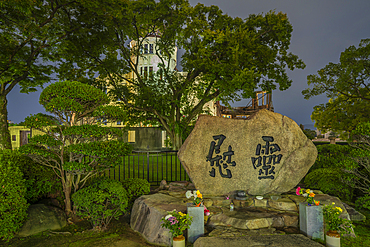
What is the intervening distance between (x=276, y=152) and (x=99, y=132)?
16.0 feet

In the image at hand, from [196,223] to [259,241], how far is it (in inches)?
50.8

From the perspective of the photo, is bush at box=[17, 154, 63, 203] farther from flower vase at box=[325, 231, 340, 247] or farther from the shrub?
the shrub

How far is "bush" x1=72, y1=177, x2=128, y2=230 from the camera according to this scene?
496cm

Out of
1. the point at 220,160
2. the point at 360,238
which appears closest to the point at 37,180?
the point at 220,160

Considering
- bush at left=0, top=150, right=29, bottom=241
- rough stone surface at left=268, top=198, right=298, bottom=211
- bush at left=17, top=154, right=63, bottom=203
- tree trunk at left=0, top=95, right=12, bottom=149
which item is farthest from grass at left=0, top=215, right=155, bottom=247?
tree trunk at left=0, top=95, right=12, bottom=149

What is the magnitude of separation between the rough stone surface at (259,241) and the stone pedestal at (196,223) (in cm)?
28

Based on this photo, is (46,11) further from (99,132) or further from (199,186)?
(199,186)

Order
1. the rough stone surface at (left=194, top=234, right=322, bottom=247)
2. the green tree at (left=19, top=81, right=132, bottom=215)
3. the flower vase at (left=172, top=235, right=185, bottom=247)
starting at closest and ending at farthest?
the rough stone surface at (left=194, top=234, right=322, bottom=247) < the flower vase at (left=172, top=235, right=185, bottom=247) < the green tree at (left=19, top=81, right=132, bottom=215)

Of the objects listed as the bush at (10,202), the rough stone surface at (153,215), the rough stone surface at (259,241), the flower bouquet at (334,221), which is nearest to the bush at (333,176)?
the flower bouquet at (334,221)

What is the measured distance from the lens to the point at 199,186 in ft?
18.7

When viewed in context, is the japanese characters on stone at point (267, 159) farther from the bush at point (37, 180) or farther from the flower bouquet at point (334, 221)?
the bush at point (37, 180)

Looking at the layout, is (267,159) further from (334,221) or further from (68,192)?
(68,192)

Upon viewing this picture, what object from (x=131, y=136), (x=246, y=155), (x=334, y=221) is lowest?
(x=334, y=221)

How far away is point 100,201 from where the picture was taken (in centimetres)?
494
